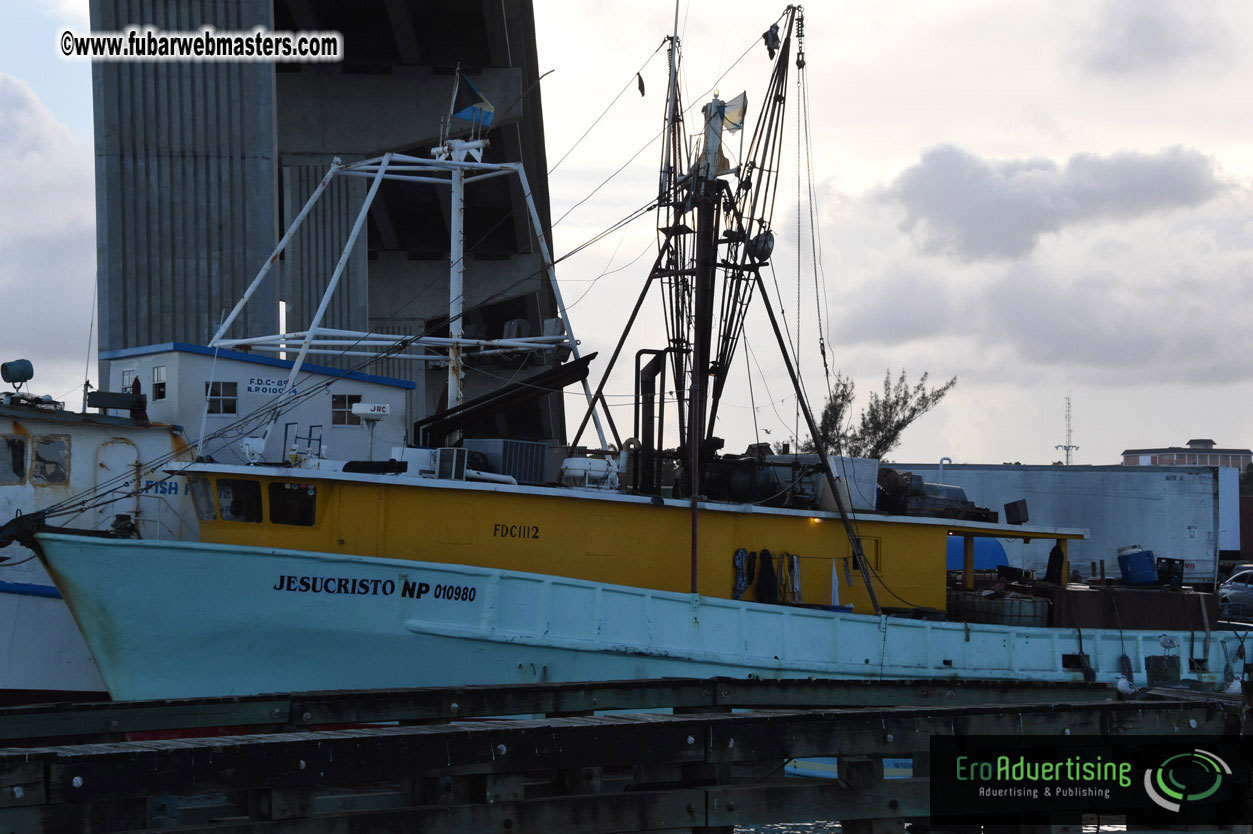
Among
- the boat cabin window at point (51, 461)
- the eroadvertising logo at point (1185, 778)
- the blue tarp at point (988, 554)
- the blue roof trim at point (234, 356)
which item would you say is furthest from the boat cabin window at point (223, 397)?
the blue tarp at point (988, 554)

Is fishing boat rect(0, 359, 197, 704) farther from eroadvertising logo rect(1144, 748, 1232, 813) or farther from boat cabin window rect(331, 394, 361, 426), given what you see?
eroadvertising logo rect(1144, 748, 1232, 813)

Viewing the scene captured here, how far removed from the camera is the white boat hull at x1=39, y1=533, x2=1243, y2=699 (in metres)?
14.9

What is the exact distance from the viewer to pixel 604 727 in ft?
A: 27.3

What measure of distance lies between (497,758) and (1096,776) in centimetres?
499

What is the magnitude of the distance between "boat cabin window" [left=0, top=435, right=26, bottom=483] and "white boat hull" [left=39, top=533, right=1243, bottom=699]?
11.8 feet

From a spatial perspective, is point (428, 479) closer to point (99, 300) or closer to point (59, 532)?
point (59, 532)

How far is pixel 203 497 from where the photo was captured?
1622 centimetres

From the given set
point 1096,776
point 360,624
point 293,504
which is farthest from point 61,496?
point 1096,776

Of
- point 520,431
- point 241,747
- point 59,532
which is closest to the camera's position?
point 241,747

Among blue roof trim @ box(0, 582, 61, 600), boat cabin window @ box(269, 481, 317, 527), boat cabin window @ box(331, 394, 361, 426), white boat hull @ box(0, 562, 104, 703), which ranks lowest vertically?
white boat hull @ box(0, 562, 104, 703)

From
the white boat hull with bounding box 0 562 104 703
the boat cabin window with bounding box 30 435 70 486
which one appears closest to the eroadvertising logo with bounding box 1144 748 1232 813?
the white boat hull with bounding box 0 562 104 703

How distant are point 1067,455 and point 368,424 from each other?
49398 millimetres

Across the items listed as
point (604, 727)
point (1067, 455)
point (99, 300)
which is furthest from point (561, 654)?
point (1067, 455)

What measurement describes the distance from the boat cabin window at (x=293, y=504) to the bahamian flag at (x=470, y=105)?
8.44 m
